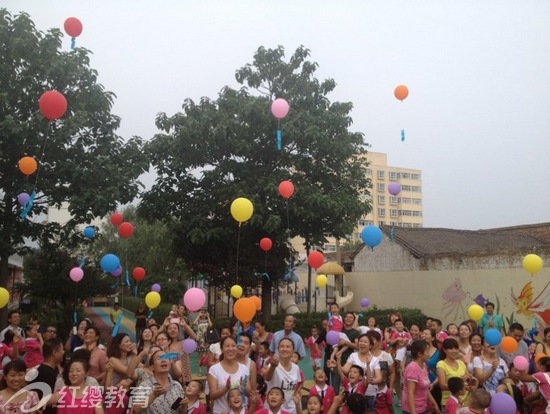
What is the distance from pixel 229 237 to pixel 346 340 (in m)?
7.76

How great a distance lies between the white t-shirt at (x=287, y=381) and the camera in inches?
173

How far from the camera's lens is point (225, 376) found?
13.5 feet

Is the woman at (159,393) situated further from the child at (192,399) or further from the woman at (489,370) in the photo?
the woman at (489,370)

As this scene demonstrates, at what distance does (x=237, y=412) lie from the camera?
3969 millimetres

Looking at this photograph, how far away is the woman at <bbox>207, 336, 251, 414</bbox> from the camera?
4051mm

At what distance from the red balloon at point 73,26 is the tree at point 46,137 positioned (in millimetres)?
2427

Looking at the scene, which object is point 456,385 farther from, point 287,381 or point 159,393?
point 159,393

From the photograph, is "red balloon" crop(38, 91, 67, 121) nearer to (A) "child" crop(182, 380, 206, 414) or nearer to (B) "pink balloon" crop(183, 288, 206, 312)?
(B) "pink balloon" crop(183, 288, 206, 312)

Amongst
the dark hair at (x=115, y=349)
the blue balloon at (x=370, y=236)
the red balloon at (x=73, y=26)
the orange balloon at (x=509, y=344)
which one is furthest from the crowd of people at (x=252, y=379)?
the red balloon at (x=73, y=26)

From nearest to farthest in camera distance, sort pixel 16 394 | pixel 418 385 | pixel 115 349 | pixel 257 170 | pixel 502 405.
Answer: pixel 16 394, pixel 502 405, pixel 418 385, pixel 115 349, pixel 257 170

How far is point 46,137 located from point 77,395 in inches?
274

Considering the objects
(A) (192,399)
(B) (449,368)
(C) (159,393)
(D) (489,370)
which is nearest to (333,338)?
(B) (449,368)

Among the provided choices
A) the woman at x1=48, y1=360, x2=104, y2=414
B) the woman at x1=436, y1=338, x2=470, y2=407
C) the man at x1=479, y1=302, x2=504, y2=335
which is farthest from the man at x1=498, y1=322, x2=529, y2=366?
the woman at x1=48, y1=360, x2=104, y2=414

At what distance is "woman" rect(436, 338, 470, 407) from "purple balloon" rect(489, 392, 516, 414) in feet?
2.46
